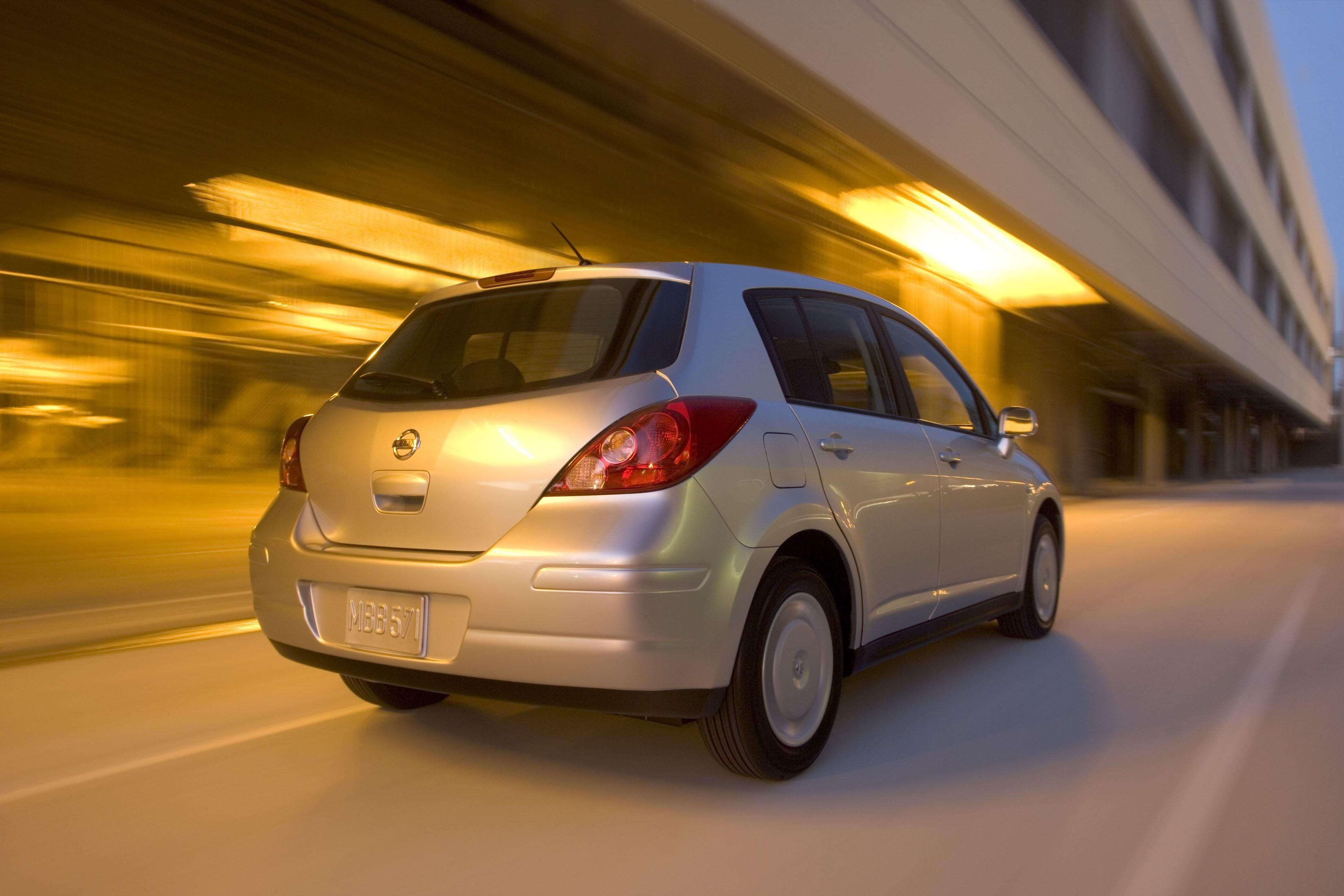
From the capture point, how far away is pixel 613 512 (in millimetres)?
2855

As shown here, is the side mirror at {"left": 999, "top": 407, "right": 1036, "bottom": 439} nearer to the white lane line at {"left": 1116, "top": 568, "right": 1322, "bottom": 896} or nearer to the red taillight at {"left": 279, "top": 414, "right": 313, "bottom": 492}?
the white lane line at {"left": 1116, "top": 568, "right": 1322, "bottom": 896}

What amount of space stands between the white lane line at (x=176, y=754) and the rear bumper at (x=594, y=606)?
984mm

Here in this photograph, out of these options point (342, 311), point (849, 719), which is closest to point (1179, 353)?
point (342, 311)

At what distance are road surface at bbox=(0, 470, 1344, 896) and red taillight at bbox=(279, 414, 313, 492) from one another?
0.87 m

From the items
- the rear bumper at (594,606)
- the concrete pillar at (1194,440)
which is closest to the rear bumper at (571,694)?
the rear bumper at (594,606)

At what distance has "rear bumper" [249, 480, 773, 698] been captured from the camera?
9.21 ft

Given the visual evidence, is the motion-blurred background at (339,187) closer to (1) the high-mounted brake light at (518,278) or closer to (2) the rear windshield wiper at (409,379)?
(2) the rear windshield wiper at (409,379)

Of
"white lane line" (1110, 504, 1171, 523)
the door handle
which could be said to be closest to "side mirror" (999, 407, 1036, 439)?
the door handle

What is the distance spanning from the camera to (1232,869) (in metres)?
2.69

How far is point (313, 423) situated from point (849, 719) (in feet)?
7.01

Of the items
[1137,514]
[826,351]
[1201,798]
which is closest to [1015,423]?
[826,351]

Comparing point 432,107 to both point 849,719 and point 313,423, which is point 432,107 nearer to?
point 313,423

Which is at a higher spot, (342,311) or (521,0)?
(521,0)

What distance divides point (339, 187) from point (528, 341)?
187 inches
